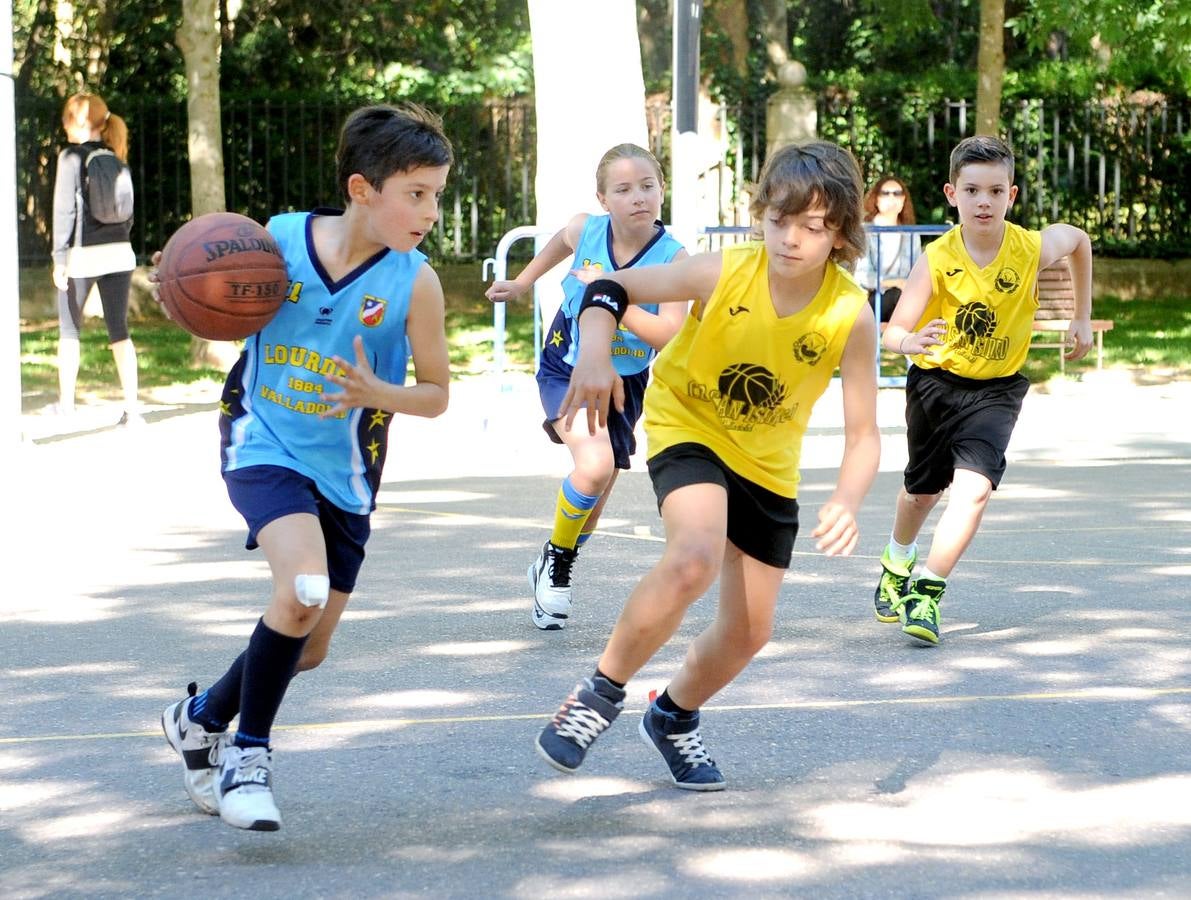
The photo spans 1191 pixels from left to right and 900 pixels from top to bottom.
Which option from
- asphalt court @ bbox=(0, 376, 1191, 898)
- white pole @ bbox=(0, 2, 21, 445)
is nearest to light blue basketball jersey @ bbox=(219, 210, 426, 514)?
asphalt court @ bbox=(0, 376, 1191, 898)

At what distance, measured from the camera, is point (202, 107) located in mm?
18344

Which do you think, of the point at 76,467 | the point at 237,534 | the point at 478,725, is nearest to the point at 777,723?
the point at 478,725

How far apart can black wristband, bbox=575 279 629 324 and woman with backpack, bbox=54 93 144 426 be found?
8597 mm

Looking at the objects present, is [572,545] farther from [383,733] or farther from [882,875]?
[882,875]

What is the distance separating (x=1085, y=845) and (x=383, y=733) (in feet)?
6.63

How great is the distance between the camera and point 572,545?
282 inches

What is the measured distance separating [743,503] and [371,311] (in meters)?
1.04

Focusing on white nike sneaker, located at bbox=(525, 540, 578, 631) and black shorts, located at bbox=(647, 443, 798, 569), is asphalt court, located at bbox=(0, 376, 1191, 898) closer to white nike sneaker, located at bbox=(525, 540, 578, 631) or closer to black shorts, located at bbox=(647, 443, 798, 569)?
white nike sneaker, located at bbox=(525, 540, 578, 631)

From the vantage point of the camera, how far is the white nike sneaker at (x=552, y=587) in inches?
274

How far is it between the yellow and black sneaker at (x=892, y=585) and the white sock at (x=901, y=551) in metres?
0.01

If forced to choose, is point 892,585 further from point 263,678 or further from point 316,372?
point 263,678

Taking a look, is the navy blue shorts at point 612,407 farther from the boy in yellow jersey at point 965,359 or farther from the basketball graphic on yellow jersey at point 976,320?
the basketball graphic on yellow jersey at point 976,320

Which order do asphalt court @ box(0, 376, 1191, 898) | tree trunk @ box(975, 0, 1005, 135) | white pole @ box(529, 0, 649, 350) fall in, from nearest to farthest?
asphalt court @ box(0, 376, 1191, 898) → white pole @ box(529, 0, 649, 350) → tree trunk @ box(975, 0, 1005, 135)

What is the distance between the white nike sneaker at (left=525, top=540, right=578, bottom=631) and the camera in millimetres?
6953
